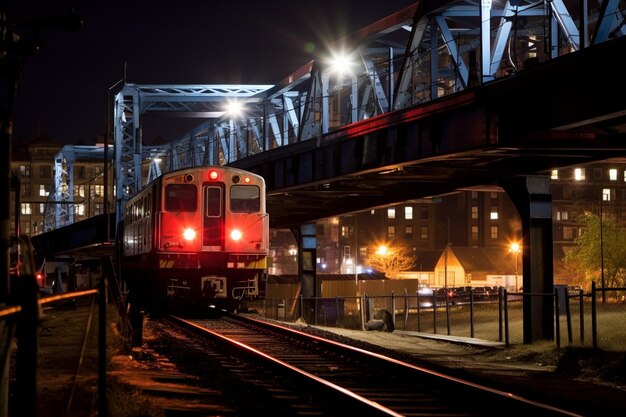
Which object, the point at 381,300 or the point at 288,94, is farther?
the point at 381,300

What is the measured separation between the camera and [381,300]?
67.4 metres

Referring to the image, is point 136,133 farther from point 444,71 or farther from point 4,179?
point 4,179

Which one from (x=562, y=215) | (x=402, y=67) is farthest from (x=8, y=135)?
(x=562, y=215)

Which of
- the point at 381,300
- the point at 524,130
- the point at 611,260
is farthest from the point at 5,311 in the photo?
the point at 611,260

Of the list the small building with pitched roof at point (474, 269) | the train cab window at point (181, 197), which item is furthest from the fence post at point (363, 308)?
the small building with pitched roof at point (474, 269)

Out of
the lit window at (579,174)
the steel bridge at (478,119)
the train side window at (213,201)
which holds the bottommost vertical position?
the train side window at (213,201)

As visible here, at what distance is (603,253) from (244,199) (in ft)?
154

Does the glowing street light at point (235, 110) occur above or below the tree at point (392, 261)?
above

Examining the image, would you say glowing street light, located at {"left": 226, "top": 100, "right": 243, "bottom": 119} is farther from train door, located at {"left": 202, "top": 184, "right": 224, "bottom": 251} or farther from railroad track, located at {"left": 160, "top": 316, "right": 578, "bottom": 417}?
railroad track, located at {"left": 160, "top": 316, "right": 578, "bottom": 417}

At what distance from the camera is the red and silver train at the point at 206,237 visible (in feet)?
92.0

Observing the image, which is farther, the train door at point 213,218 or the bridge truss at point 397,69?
the train door at point 213,218

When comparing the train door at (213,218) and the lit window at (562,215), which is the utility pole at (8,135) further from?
the lit window at (562,215)

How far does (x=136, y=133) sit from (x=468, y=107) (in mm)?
35068

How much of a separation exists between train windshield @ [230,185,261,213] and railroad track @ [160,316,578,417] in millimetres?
9874
